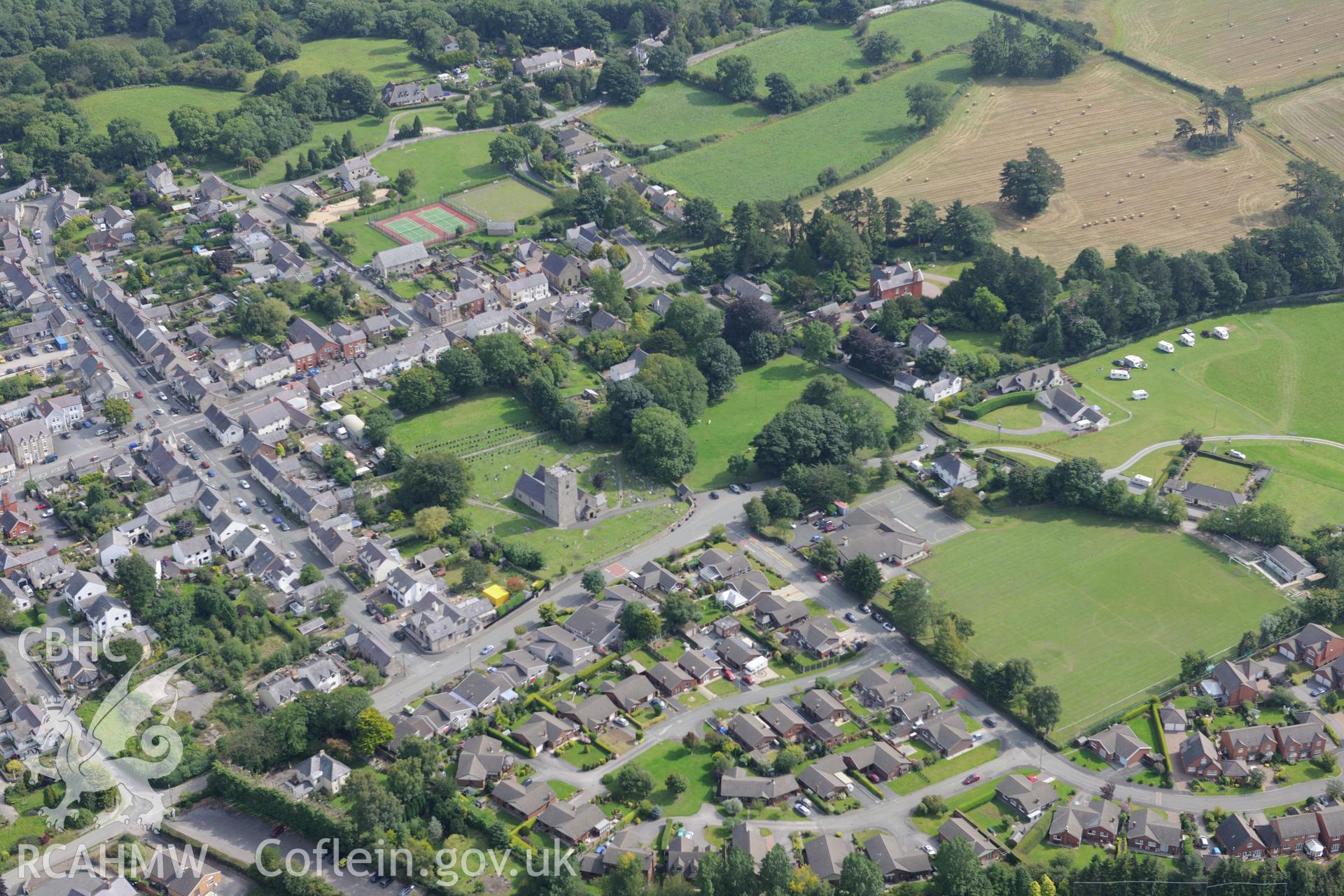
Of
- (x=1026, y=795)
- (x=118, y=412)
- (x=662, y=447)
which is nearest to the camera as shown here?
(x=1026, y=795)

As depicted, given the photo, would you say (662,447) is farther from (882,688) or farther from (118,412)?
(118,412)

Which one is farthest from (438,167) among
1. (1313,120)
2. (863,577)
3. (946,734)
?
(1313,120)

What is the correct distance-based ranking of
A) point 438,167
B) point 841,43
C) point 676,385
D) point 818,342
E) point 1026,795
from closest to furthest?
point 1026,795, point 676,385, point 818,342, point 438,167, point 841,43

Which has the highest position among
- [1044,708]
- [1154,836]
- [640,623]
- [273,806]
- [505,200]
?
[505,200]

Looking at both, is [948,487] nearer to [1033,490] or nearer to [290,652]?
[1033,490]

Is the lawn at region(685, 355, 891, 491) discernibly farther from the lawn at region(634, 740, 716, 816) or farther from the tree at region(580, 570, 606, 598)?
the lawn at region(634, 740, 716, 816)

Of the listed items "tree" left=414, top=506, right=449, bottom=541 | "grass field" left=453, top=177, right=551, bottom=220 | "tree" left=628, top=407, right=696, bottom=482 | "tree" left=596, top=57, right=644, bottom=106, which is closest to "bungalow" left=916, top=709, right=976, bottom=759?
"tree" left=628, top=407, right=696, bottom=482
